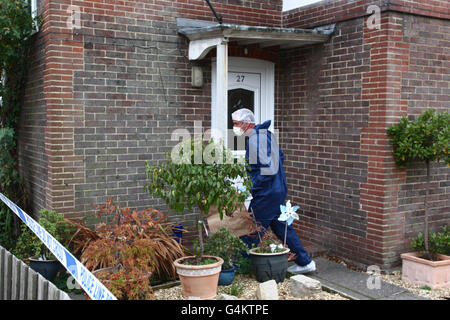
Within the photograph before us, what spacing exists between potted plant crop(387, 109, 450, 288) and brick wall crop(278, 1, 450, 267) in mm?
194

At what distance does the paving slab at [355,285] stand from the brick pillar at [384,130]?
0.41m

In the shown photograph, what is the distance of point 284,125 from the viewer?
25.1 feet

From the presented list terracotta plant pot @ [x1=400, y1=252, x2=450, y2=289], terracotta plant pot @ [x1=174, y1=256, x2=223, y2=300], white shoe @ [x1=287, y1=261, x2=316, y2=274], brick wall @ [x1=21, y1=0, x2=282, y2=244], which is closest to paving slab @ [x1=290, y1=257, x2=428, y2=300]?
white shoe @ [x1=287, y1=261, x2=316, y2=274]

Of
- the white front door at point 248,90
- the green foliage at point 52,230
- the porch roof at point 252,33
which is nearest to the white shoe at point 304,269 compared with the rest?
the white front door at point 248,90

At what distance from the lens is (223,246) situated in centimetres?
549

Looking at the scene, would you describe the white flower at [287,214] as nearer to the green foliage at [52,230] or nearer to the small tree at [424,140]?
the small tree at [424,140]

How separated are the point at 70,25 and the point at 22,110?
6.64ft

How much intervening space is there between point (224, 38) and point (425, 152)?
2.75m

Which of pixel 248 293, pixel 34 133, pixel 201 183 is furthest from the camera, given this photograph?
pixel 34 133

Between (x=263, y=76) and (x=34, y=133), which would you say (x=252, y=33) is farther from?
(x=34, y=133)

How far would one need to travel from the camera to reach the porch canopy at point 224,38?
6.05 m

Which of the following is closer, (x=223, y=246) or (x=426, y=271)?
(x=223, y=246)

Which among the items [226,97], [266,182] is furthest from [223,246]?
[226,97]
